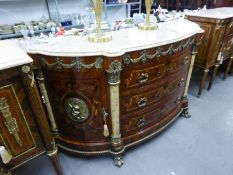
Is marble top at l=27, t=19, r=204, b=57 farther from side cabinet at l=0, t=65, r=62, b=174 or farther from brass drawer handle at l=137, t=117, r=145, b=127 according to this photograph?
brass drawer handle at l=137, t=117, r=145, b=127

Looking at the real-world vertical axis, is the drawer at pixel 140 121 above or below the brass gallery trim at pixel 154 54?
below

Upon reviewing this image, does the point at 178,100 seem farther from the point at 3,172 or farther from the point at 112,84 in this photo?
the point at 3,172

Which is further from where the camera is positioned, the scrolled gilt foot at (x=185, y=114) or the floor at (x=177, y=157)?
the scrolled gilt foot at (x=185, y=114)

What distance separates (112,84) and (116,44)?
0.80 feet

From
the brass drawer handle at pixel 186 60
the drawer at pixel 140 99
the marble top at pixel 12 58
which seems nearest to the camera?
the marble top at pixel 12 58

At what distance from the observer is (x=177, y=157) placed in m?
1.49

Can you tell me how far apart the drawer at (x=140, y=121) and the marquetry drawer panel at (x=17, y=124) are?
603 millimetres

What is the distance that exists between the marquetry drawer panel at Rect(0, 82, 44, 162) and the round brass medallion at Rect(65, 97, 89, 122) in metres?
0.27

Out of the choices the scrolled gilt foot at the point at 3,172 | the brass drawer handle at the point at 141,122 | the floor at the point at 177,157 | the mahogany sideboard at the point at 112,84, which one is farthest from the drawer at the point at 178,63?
the scrolled gilt foot at the point at 3,172

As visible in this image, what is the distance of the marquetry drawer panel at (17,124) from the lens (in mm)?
853

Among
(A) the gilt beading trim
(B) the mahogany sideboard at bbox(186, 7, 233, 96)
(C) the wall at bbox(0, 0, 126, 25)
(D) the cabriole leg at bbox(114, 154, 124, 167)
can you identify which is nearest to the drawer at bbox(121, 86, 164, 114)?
(D) the cabriole leg at bbox(114, 154, 124, 167)

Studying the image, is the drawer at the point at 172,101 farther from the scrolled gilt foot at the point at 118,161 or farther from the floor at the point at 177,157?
the scrolled gilt foot at the point at 118,161

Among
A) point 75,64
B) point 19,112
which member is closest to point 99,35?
point 75,64

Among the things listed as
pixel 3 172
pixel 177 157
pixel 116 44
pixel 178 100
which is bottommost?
pixel 177 157
